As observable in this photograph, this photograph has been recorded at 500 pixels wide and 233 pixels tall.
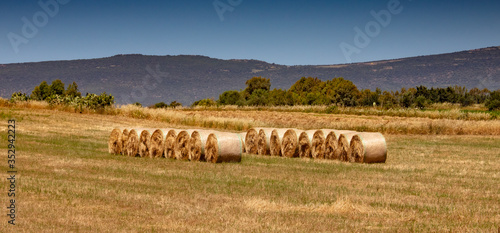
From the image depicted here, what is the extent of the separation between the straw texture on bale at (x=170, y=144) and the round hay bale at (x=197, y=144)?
0.73 metres

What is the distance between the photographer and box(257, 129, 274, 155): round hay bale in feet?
74.0

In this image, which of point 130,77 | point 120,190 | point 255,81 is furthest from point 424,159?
point 130,77

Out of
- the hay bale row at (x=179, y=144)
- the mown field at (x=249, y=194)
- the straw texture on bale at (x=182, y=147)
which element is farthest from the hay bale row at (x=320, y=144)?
the straw texture on bale at (x=182, y=147)

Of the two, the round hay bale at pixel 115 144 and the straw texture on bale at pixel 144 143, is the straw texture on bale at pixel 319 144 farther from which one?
the round hay bale at pixel 115 144

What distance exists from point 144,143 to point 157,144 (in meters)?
0.63

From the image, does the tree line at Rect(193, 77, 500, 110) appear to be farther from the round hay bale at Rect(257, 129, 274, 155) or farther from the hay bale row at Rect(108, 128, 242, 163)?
the hay bale row at Rect(108, 128, 242, 163)

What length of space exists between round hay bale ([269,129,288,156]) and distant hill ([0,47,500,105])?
134364mm

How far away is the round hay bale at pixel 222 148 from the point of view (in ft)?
60.3

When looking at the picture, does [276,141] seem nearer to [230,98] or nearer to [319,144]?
[319,144]

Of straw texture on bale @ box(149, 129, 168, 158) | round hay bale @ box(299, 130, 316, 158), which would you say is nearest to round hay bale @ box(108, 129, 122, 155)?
straw texture on bale @ box(149, 129, 168, 158)

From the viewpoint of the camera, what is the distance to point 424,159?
69.8 ft

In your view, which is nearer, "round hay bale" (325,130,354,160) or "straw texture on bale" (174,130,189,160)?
"straw texture on bale" (174,130,189,160)

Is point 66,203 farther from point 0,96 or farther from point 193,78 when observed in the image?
point 193,78

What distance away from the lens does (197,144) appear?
18938 mm
